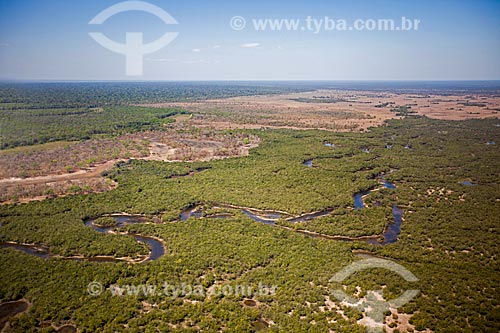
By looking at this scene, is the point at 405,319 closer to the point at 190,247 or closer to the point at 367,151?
the point at 190,247

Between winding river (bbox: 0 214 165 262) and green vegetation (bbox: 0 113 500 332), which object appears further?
winding river (bbox: 0 214 165 262)

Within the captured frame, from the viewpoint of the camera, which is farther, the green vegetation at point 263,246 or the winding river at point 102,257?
the winding river at point 102,257

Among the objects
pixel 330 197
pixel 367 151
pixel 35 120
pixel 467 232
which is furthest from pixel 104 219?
pixel 35 120

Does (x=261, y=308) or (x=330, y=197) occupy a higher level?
(x=330, y=197)

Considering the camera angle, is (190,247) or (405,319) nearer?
(405,319)

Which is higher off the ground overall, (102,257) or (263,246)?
(263,246)

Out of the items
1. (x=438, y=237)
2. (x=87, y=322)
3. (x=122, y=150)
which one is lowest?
(x=87, y=322)

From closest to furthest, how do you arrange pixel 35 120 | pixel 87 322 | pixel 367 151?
1. pixel 87 322
2. pixel 367 151
3. pixel 35 120

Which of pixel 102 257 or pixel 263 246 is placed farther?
pixel 263 246
